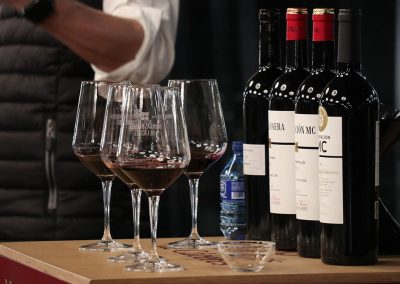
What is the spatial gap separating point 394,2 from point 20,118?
110 cm

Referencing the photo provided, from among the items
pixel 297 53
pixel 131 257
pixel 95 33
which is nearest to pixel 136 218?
pixel 131 257

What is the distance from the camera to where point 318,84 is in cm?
174

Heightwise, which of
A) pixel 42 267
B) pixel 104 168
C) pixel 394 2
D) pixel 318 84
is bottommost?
pixel 42 267

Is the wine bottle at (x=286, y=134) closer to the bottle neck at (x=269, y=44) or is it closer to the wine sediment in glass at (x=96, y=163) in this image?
the bottle neck at (x=269, y=44)

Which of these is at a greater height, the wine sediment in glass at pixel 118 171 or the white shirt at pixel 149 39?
the white shirt at pixel 149 39

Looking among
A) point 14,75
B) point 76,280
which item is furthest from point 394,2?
point 76,280

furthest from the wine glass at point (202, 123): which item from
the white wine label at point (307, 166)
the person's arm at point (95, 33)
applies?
the person's arm at point (95, 33)

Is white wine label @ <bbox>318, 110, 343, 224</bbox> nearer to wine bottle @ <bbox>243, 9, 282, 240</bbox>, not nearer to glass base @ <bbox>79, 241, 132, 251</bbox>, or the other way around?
wine bottle @ <bbox>243, 9, 282, 240</bbox>

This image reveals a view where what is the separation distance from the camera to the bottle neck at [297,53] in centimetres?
184

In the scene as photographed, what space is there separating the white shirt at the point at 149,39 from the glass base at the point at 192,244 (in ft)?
2.98

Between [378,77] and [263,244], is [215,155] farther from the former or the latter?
[378,77]

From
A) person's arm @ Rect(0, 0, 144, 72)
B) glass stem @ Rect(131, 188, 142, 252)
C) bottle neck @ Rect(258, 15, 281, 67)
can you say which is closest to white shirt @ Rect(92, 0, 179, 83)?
person's arm @ Rect(0, 0, 144, 72)

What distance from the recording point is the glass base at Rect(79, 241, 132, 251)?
1.90m

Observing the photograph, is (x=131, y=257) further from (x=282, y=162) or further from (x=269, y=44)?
(x=269, y=44)
